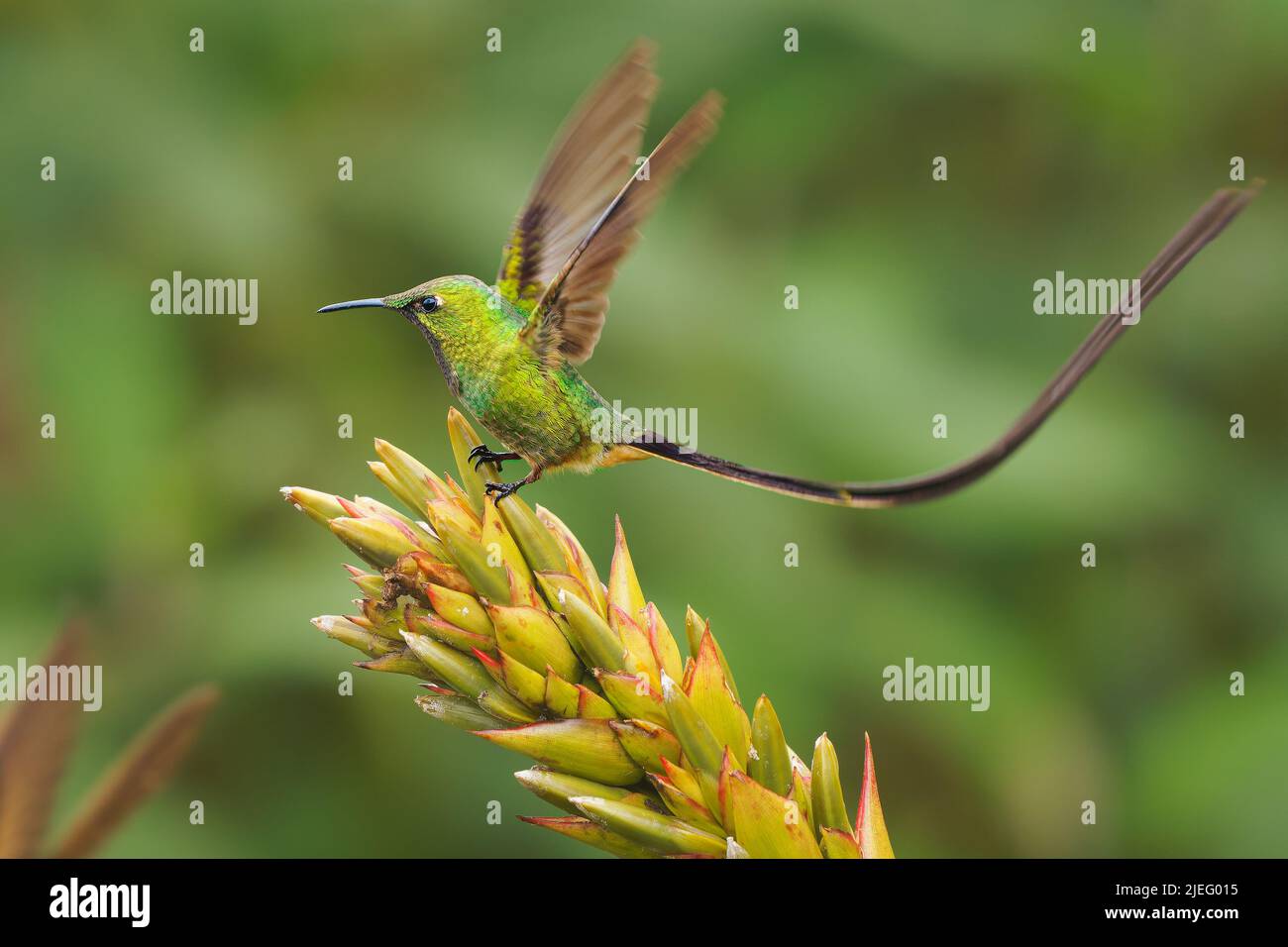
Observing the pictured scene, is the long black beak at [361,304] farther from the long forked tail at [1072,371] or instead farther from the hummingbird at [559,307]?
the long forked tail at [1072,371]

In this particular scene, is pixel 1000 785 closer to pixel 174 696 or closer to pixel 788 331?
pixel 788 331

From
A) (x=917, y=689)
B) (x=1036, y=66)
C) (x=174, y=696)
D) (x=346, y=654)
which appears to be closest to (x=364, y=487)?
(x=346, y=654)

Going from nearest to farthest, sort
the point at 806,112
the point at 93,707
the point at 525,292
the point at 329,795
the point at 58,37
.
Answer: the point at 525,292 → the point at 93,707 → the point at 329,795 → the point at 58,37 → the point at 806,112

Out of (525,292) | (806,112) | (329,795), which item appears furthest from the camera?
(806,112)

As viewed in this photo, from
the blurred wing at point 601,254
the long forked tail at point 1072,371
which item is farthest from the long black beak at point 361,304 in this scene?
the long forked tail at point 1072,371

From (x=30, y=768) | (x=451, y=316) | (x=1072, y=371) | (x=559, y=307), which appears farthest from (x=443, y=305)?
(x=1072, y=371)

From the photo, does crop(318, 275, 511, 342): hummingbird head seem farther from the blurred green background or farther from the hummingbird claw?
the blurred green background
